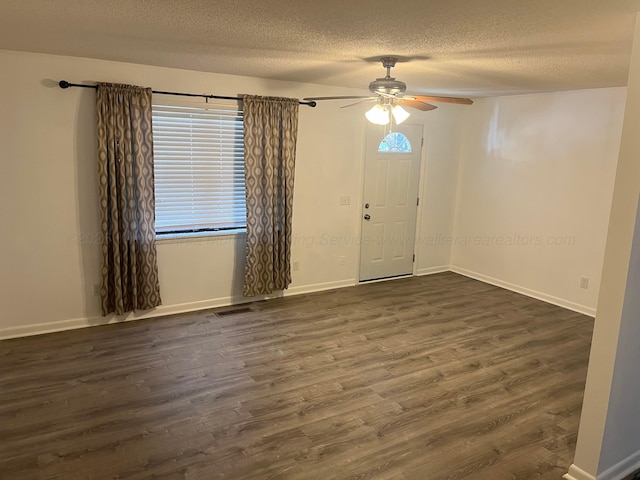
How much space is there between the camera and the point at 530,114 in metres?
5.41

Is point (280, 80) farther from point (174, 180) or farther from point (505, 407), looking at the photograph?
point (505, 407)

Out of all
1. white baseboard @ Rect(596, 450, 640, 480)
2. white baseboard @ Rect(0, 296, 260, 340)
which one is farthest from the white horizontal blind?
white baseboard @ Rect(596, 450, 640, 480)

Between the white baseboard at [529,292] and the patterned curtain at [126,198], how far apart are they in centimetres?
422

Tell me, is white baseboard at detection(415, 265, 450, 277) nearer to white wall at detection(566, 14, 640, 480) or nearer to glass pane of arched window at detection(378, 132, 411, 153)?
glass pane of arched window at detection(378, 132, 411, 153)

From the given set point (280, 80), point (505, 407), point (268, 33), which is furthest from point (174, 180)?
point (505, 407)

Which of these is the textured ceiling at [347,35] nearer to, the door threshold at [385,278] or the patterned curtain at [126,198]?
the patterned curtain at [126,198]

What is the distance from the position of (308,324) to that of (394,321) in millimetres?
906

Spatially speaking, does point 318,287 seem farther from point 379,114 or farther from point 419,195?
point 379,114

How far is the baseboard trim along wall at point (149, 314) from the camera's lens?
4070 millimetres

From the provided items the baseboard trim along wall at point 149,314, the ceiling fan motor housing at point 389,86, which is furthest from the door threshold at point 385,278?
the ceiling fan motor housing at point 389,86

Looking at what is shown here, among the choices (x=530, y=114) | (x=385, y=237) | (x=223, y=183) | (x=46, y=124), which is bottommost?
(x=385, y=237)

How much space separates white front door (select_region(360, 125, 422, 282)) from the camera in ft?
18.7

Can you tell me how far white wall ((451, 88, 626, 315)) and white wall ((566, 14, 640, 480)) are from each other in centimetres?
287

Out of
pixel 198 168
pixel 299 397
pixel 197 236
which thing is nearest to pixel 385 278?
pixel 197 236
